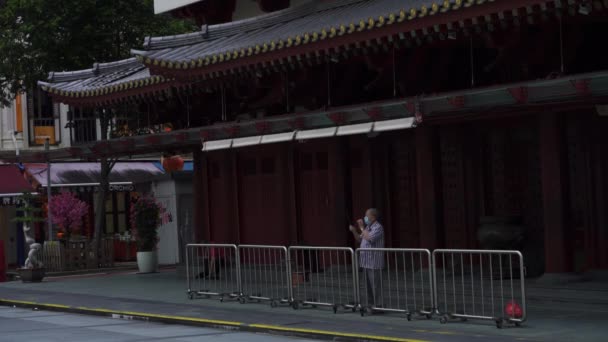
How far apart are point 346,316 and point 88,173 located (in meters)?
24.2

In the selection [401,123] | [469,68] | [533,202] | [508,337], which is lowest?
[508,337]

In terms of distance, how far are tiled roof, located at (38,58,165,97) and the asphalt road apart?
6.38 meters

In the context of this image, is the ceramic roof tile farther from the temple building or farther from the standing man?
the standing man

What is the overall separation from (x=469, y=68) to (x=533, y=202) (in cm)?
284

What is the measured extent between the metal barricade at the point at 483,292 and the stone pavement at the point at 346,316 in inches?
7.8

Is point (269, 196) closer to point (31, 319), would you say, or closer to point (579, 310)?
point (31, 319)

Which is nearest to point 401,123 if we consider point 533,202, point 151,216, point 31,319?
point 533,202

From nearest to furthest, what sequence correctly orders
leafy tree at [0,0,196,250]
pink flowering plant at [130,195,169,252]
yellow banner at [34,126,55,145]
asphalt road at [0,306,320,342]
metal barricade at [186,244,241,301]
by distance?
asphalt road at [0,306,320,342] → metal barricade at [186,244,241,301] → pink flowering plant at [130,195,169,252] → leafy tree at [0,0,196,250] → yellow banner at [34,126,55,145]

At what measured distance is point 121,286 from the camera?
84.9 ft

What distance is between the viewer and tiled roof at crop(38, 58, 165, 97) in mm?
24144

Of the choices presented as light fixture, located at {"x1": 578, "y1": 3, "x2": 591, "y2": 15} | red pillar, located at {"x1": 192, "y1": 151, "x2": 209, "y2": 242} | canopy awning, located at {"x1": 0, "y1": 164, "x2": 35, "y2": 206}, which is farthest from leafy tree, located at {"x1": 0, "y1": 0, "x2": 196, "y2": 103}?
light fixture, located at {"x1": 578, "y1": 3, "x2": 591, "y2": 15}

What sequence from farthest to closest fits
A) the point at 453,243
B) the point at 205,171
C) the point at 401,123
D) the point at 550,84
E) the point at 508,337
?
the point at 205,171 → the point at 453,243 → the point at 401,123 → the point at 550,84 → the point at 508,337

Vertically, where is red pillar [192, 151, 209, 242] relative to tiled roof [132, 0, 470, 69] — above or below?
below

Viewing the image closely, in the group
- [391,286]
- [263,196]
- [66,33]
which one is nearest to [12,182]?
[66,33]
